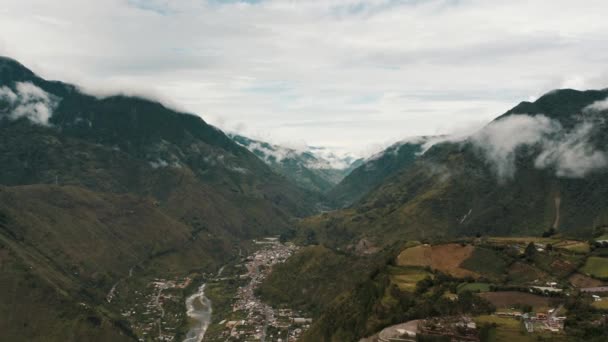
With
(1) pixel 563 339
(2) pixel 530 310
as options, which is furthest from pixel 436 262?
(1) pixel 563 339

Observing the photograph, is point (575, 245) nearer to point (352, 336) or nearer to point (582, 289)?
point (582, 289)

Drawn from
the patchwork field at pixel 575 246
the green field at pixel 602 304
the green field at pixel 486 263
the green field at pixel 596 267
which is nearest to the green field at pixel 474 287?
the green field at pixel 486 263

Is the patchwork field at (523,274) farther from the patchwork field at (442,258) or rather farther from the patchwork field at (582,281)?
the patchwork field at (442,258)

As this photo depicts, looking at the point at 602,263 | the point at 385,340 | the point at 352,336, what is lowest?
the point at 352,336

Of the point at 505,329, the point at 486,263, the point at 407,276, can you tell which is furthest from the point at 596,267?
the point at 505,329

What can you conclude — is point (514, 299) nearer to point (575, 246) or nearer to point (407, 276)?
point (407, 276)

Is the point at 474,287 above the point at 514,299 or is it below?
below
